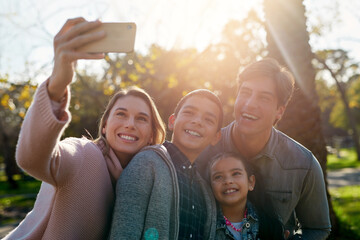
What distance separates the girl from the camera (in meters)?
2.85

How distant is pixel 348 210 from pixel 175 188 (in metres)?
8.21

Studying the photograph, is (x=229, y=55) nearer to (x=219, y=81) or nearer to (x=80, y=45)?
(x=219, y=81)

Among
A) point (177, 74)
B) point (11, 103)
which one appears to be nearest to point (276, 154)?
point (177, 74)

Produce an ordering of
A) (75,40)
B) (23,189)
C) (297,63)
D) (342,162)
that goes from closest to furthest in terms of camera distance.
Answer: (75,40) → (297,63) → (23,189) → (342,162)

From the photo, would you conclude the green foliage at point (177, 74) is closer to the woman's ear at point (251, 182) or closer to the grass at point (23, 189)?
the woman's ear at point (251, 182)

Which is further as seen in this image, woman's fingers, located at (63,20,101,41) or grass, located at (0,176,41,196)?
grass, located at (0,176,41,196)

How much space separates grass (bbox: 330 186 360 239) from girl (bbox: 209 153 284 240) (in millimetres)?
3881

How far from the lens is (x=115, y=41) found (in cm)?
153

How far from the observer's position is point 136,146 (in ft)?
8.08

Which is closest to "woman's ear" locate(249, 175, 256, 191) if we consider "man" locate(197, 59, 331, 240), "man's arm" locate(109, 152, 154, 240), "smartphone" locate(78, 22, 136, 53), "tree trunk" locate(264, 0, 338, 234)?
"man" locate(197, 59, 331, 240)

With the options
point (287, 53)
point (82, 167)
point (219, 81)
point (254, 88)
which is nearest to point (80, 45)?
point (82, 167)

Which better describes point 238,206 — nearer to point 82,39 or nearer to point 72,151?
point 72,151

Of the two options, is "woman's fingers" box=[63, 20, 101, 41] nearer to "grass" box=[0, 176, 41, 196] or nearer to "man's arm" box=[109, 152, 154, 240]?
"man's arm" box=[109, 152, 154, 240]

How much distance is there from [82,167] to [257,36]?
12078 millimetres
